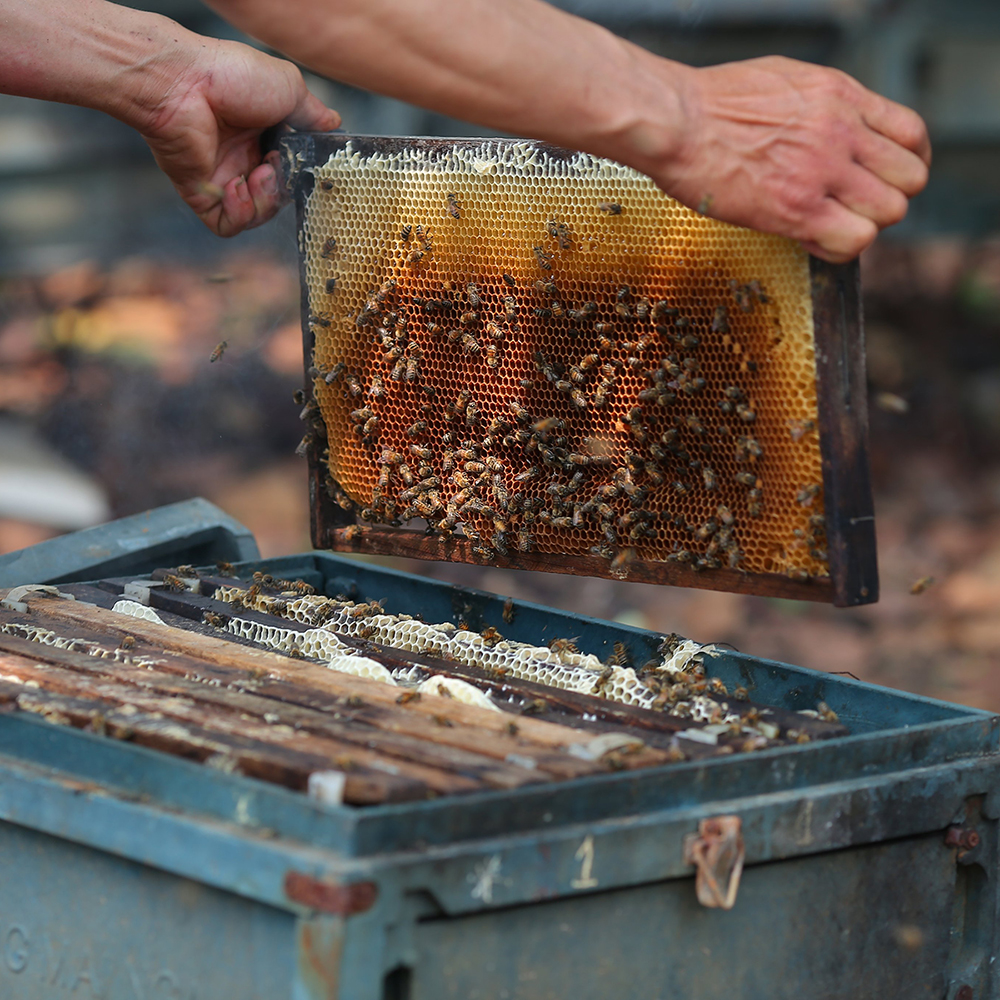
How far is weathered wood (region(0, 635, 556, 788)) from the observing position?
2004mm

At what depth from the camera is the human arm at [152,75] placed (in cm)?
334

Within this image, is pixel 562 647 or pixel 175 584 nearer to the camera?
pixel 562 647

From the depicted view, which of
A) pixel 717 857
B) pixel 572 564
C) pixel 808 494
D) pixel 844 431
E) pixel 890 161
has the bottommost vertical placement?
pixel 717 857

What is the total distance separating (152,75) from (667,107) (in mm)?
1618

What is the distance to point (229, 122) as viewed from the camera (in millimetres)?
3436

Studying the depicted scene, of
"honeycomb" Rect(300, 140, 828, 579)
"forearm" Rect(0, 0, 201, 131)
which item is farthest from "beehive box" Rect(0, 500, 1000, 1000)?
"forearm" Rect(0, 0, 201, 131)

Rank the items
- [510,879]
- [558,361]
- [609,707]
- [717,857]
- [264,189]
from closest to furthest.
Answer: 1. [510,879]
2. [717,857]
3. [609,707]
4. [558,361]
5. [264,189]

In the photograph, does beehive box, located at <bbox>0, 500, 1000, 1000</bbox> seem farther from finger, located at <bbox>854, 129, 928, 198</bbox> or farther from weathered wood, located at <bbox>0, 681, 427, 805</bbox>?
finger, located at <bbox>854, 129, 928, 198</bbox>

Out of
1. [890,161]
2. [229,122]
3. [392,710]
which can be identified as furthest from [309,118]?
[392,710]

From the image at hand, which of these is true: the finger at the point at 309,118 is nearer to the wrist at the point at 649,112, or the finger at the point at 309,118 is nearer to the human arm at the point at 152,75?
the human arm at the point at 152,75

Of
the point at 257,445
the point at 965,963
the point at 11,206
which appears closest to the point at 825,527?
the point at 965,963

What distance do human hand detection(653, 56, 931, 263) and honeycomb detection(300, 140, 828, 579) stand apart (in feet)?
0.63

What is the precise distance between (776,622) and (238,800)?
540 centimetres

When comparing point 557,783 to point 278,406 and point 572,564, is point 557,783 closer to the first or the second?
point 572,564
